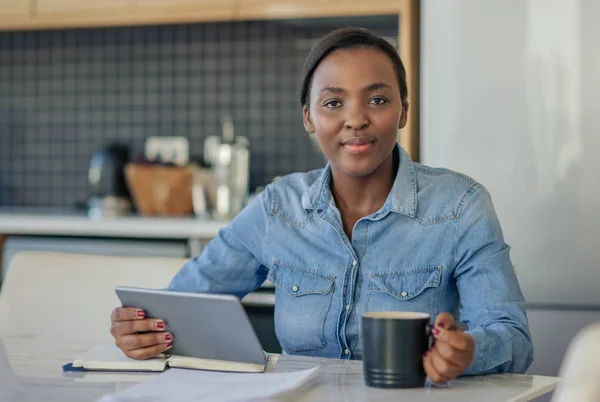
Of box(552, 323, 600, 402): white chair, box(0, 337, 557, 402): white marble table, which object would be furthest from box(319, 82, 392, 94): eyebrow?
box(552, 323, 600, 402): white chair

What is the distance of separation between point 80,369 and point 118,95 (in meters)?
2.51

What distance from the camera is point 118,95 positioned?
3.54 m

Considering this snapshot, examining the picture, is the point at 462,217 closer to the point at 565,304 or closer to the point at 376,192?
the point at 376,192

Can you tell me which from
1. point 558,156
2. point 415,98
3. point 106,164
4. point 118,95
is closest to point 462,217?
point 558,156

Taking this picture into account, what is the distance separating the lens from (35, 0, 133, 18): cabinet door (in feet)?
10.5

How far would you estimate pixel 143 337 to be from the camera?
119 centimetres

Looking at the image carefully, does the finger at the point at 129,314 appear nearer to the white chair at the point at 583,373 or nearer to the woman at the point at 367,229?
the woman at the point at 367,229

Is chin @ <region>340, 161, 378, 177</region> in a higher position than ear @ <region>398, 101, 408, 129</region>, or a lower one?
lower

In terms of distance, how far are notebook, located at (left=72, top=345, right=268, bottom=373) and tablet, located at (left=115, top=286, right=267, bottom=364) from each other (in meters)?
0.01

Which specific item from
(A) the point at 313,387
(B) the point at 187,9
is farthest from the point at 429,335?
(B) the point at 187,9

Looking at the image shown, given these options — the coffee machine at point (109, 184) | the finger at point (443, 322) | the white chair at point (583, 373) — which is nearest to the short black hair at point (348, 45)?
the finger at point (443, 322)

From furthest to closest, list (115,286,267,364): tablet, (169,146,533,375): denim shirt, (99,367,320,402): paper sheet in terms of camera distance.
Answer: (169,146,533,375): denim shirt → (115,286,267,364): tablet → (99,367,320,402): paper sheet

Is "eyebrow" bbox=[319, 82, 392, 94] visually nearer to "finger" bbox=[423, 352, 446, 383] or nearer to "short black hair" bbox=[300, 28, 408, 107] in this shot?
"short black hair" bbox=[300, 28, 408, 107]

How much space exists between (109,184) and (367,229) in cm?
204
